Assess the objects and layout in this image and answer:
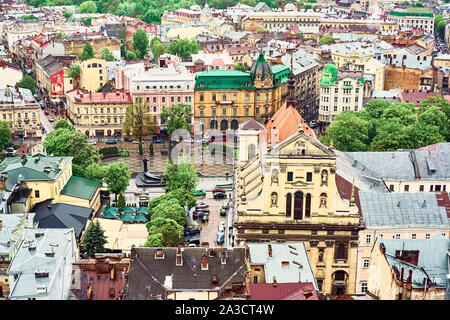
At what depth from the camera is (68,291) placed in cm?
5103

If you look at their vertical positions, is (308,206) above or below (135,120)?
above

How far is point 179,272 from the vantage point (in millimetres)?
49625

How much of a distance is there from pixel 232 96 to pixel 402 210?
65271mm

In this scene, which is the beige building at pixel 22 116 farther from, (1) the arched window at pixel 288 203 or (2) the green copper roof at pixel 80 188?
(1) the arched window at pixel 288 203

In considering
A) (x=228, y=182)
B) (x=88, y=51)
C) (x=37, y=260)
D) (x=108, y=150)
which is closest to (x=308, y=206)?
(x=37, y=260)

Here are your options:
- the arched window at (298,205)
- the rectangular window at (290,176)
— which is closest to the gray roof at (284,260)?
the arched window at (298,205)

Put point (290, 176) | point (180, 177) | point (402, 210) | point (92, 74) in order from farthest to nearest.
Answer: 1. point (92, 74)
2. point (180, 177)
3. point (402, 210)
4. point (290, 176)

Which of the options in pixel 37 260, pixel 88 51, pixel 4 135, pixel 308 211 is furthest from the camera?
pixel 88 51

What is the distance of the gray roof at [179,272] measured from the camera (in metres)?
47.7

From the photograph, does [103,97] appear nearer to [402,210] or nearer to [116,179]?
[116,179]

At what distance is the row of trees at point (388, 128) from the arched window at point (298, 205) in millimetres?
36302

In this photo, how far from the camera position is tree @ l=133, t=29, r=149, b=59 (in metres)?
188

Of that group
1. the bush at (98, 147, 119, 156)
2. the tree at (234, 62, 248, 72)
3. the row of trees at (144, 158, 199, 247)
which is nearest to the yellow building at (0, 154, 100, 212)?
the row of trees at (144, 158, 199, 247)
